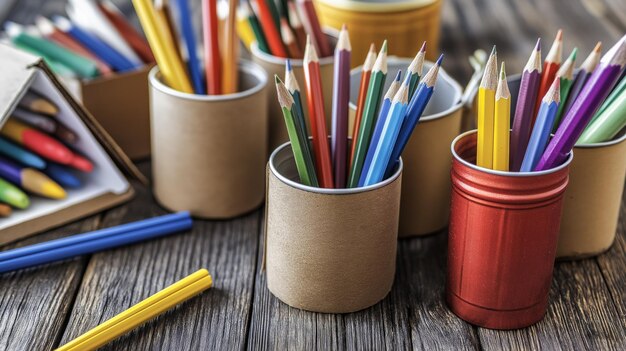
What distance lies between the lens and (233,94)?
2.19 ft

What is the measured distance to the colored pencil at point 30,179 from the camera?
26.1 inches

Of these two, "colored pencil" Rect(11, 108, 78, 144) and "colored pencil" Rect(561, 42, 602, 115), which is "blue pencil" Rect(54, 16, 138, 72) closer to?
"colored pencil" Rect(11, 108, 78, 144)

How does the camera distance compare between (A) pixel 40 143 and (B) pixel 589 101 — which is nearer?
(B) pixel 589 101

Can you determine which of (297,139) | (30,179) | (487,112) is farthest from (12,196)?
(487,112)

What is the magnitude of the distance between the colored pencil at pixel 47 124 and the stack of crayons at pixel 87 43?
7cm

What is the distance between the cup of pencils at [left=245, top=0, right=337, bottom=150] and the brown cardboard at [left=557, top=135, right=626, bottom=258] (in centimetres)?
23

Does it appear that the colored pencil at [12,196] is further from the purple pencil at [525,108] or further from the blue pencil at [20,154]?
the purple pencil at [525,108]

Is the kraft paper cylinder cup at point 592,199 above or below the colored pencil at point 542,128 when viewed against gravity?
below

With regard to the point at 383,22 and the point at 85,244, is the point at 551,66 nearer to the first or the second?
the point at 383,22

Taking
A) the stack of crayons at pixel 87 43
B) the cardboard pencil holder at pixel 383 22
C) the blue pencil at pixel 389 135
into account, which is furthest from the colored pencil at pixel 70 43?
the blue pencil at pixel 389 135

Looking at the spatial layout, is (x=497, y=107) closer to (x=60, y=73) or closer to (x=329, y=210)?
(x=329, y=210)

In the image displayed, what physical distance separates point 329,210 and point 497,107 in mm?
120

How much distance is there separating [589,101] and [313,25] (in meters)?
0.29

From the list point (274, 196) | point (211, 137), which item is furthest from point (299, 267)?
point (211, 137)
